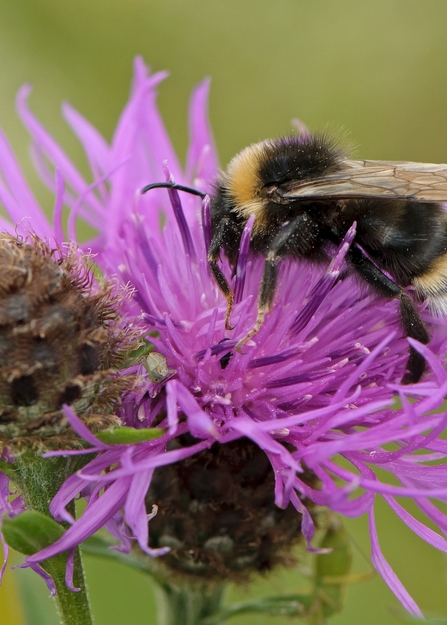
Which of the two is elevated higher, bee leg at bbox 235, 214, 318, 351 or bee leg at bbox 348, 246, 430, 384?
bee leg at bbox 235, 214, 318, 351

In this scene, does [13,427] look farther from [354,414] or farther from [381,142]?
[381,142]

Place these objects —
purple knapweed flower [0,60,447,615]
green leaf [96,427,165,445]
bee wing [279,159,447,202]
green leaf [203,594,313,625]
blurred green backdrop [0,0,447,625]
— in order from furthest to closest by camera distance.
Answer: blurred green backdrop [0,0,447,625] < green leaf [203,594,313,625] < bee wing [279,159,447,202] < purple knapweed flower [0,60,447,615] < green leaf [96,427,165,445]

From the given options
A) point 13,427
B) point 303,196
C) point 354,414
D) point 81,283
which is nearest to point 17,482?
point 13,427

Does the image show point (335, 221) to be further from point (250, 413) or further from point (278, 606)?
point (278, 606)

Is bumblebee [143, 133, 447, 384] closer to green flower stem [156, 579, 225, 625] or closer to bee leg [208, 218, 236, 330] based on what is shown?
bee leg [208, 218, 236, 330]

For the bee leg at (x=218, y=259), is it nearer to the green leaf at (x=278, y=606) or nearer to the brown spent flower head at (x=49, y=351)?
the brown spent flower head at (x=49, y=351)

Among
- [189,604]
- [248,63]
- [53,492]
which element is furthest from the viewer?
[248,63]

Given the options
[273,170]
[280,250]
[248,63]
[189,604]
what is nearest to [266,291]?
[280,250]

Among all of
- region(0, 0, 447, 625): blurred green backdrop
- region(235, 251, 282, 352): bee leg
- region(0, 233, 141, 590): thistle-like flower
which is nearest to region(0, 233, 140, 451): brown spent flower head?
region(0, 233, 141, 590): thistle-like flower
